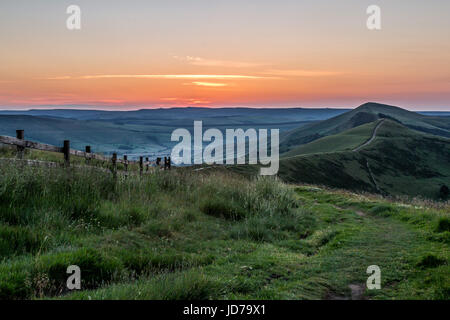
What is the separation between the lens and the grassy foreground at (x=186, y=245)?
6277mm

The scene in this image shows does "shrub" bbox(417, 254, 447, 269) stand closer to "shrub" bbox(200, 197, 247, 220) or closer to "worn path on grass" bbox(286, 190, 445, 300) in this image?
"worn path on grass" bbox(286, 190, 445, 300)

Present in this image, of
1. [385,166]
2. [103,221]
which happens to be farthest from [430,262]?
[385,166]

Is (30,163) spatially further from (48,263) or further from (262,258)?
(262,258)

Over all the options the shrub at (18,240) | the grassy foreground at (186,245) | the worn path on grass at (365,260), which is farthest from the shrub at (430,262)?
the shrub at (18,240)

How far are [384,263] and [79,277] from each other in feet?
21.7

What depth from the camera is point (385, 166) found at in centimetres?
13100

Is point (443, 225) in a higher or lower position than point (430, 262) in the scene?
lower

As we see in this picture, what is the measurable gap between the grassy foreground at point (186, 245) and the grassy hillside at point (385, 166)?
75707 mm

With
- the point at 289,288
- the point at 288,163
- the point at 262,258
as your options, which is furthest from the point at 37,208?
the point at 288,163

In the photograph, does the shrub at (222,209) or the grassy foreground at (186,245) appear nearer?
the grassy foreground at (186,245)

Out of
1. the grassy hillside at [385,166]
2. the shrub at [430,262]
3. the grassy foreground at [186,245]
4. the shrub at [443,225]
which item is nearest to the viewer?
the grassy foreground at [186,245]

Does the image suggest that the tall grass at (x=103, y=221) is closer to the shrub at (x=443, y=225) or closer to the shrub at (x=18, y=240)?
the shrub at (x=18, y=240)

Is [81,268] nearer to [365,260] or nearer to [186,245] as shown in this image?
[186,245]

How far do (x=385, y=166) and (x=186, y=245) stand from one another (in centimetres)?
13467
